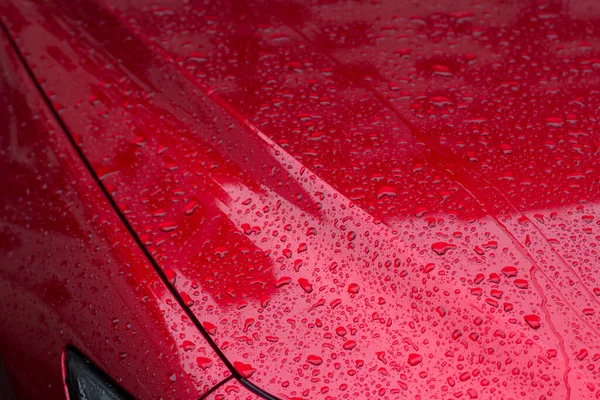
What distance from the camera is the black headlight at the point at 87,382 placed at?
1121 mm

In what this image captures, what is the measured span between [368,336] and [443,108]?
58cm

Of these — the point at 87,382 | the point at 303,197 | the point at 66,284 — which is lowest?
the point at 87,382

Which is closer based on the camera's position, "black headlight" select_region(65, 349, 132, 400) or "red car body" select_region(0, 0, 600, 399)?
"red car body" select_region(0, 0, 600, 399)

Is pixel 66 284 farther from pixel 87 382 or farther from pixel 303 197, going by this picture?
pixel 303 197

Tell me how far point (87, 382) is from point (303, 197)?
60cm

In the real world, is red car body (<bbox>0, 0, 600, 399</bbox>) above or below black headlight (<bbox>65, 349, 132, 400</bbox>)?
above

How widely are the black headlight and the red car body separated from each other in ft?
0.10

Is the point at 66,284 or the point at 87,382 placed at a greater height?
the point at 66,284

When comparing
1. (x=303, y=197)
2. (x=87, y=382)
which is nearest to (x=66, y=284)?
(x=87, y=382)

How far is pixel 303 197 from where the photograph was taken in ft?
3.83

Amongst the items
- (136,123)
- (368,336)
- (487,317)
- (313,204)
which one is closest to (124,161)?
(136,123)

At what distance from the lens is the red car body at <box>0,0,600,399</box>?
3.29ft

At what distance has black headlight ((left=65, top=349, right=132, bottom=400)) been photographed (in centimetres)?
112

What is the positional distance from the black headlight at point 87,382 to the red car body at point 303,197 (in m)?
0.03
